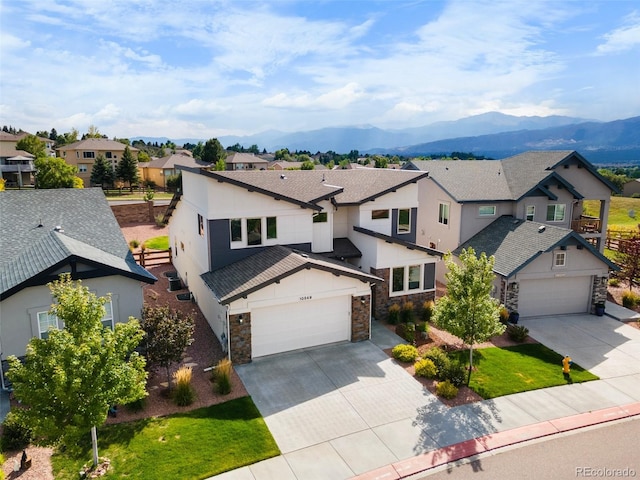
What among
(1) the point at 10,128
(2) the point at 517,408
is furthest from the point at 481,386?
(1) the point at 10,128

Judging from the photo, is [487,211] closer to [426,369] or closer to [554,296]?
[554,296]

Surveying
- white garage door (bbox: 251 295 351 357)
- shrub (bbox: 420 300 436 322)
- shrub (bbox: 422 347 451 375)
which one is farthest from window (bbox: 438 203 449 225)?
shrub (bbox: 422 347 451 375)

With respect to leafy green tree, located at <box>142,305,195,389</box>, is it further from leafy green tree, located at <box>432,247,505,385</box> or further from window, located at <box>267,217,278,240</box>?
leafy green tree, located at <box>432,247,505,385</box>

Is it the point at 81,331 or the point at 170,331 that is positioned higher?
the point at 81,331

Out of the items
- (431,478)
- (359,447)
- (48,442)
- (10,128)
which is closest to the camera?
(48,442)

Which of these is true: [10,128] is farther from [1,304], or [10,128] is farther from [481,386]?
[481,386]

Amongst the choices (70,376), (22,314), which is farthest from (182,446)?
(22,314)
